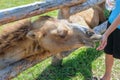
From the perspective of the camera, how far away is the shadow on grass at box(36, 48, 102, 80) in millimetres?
5027

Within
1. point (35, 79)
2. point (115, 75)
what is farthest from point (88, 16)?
point (35, 79)

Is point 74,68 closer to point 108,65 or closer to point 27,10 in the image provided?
point 108,65

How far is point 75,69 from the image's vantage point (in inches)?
208

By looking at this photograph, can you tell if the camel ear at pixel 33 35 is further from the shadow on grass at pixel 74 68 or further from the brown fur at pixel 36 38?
the shadow on grass at pixel 74 68

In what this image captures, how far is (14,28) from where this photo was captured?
3.68m

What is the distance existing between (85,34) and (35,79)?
1.44 m

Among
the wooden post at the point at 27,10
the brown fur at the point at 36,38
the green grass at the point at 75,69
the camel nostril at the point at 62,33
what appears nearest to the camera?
the wooden post at the point at 27,10

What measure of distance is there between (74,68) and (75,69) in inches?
1.2

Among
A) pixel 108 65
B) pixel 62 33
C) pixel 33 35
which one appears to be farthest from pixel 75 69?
pixel 33 35

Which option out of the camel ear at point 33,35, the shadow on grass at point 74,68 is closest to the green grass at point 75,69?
the shadow on grass at point 74,68

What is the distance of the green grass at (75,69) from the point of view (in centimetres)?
498

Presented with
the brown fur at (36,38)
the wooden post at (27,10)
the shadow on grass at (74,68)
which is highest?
the wooden post at (27,10)

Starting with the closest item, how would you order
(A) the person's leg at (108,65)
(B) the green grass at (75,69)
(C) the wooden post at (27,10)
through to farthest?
(C) the wooden post at (27,10) → (A) the person's leg at (108,65) → (B) the green grass at (75,69)

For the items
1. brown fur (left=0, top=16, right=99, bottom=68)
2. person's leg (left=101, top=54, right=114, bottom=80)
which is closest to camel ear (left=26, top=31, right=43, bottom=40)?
brown fur (left=0, top=16, right=99, bottom=68)
